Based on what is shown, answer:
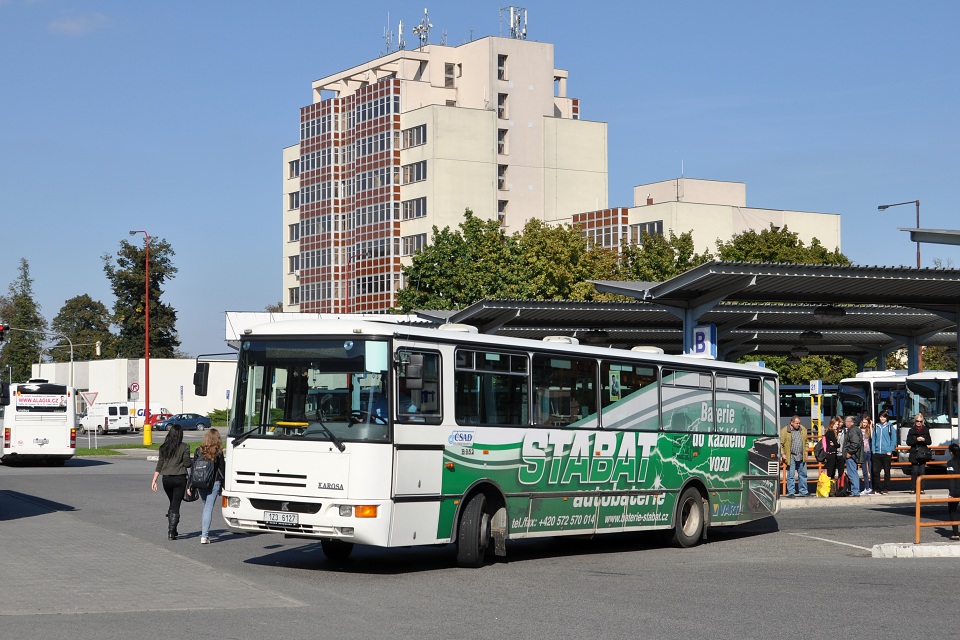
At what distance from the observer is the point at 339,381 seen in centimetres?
1475

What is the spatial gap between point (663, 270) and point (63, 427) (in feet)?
119

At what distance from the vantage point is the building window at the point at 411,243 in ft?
323

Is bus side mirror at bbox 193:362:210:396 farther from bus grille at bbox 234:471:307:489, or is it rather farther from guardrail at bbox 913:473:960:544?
guardrail at bbox 913:473:960:544

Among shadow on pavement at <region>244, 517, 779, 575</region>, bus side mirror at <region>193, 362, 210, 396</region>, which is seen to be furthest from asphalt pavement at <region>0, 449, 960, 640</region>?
bus side mirror at <region>193, 362, 210, 396</region>

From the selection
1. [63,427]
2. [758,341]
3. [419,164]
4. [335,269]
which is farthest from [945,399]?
[335,269]

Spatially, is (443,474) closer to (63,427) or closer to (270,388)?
(270,388)

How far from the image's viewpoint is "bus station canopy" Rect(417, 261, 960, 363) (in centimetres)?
2761

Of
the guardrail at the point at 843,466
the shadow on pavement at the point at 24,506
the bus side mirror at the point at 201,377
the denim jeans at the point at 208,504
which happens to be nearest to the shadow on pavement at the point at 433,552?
the denim jeans at the point at 208,504

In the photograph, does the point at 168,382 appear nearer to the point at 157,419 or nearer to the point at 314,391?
the point at 157,419

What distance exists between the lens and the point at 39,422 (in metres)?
43.7

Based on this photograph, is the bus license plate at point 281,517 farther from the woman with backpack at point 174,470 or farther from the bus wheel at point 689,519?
the bus wheel at point 689,519

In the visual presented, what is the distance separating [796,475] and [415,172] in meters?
73.0

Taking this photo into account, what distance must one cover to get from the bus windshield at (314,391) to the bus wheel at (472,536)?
172 cm

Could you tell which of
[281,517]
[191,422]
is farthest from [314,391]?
[191,422]
